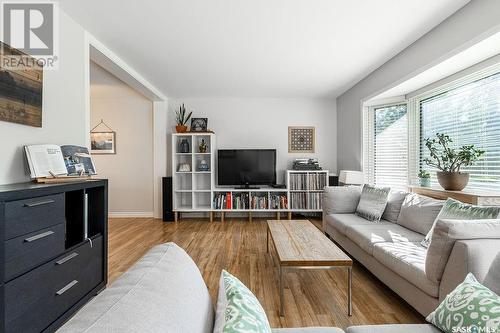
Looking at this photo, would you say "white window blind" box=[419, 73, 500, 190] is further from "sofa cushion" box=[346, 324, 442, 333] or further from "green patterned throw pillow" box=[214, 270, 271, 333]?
"green patterned throw pillow" box=[214, 270, 271, 333]

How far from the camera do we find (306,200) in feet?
A: 16.8

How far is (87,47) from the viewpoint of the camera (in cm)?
275

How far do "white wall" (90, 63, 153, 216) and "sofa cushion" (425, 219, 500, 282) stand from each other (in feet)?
16.3

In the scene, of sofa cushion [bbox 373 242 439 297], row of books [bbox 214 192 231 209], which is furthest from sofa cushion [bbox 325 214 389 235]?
row of books [bbox 214 192 231 209]

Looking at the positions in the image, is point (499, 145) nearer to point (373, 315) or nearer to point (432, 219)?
point (432, 219)

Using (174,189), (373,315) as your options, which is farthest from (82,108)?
(373,315)

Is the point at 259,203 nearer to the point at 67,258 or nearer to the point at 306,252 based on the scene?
the point at 306,252

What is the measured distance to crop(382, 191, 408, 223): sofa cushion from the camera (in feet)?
10.1

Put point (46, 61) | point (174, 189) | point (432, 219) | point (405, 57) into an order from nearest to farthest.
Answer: point (46, 61)
point (432, 219)
point (405, 57)
point (174, 189)

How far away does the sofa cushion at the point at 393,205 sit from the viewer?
308 cm

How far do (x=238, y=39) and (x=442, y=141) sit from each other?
2.60 meters

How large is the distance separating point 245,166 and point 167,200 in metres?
1.65

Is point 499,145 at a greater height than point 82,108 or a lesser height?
lesser

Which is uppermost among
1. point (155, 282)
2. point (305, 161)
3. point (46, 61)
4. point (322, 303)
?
point (46, 61)
